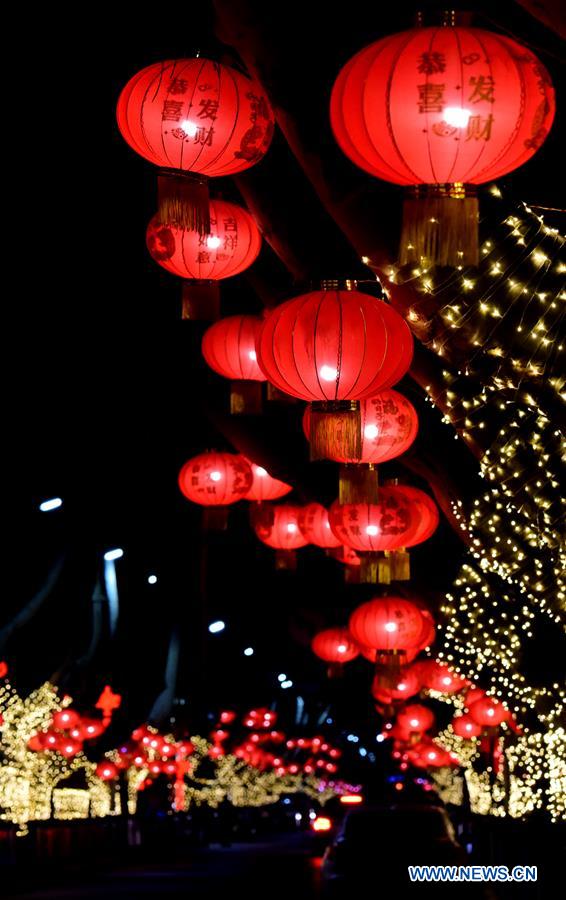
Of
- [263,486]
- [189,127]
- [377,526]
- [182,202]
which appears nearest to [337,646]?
[263,486]

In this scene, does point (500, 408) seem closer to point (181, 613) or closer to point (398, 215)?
point (398, 215)

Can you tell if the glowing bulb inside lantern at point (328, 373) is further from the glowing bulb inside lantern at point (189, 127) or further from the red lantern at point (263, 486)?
the red lantern at point (263, 486)

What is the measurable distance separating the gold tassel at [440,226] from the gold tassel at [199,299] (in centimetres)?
298

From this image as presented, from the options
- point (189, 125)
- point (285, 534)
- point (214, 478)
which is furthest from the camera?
point (285, 534)

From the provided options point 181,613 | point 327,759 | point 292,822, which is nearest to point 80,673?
point 181,613

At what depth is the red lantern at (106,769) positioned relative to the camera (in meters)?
30.9

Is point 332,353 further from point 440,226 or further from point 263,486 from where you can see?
point 263,486

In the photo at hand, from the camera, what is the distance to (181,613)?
118ft

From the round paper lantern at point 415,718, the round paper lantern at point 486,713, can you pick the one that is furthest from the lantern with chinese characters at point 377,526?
the round paper lantern at point 415,718

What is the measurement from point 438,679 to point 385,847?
976 centimetres

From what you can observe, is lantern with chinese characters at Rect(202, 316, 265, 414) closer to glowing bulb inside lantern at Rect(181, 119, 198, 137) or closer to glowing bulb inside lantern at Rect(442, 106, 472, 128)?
glowing bulb inside lantern at Rect(181, 119, 198, 137)

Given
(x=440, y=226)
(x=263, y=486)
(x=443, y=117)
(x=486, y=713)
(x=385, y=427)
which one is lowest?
(x=486, y=713)

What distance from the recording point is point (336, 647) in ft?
60.7

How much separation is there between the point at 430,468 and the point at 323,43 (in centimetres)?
569
